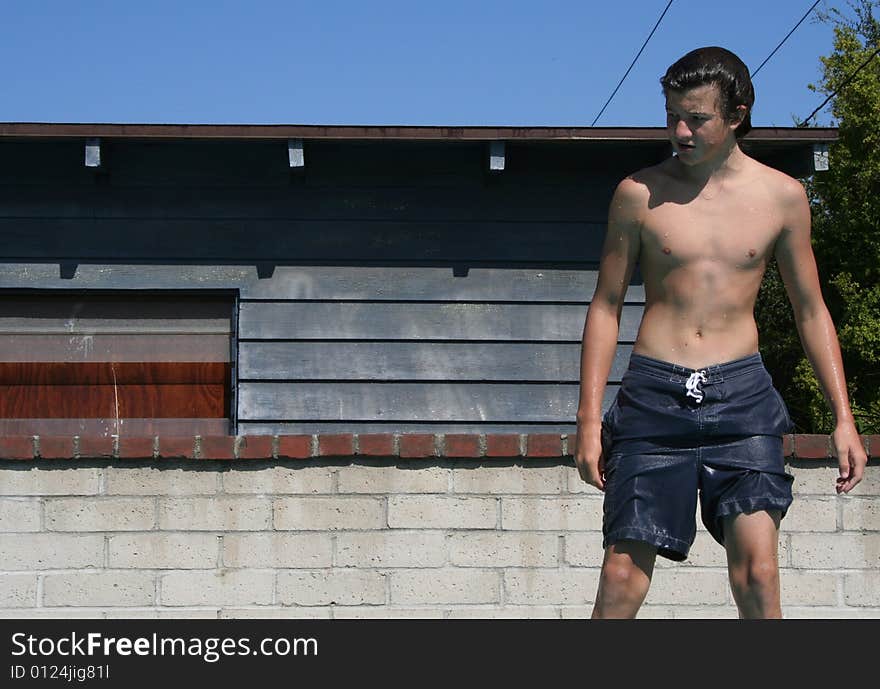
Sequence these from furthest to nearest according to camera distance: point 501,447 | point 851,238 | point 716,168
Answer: point 851,238, point 501,447, point 716,168

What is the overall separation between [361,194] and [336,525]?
3290 millimetres

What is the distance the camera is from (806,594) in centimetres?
606

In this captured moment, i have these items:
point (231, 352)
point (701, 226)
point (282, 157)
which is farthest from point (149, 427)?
point (701, 226)

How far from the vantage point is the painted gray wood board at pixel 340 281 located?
8.45 metres

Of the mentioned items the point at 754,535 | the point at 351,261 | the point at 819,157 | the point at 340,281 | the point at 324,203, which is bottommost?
the point at 754,535

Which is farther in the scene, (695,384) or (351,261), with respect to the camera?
(351,261)

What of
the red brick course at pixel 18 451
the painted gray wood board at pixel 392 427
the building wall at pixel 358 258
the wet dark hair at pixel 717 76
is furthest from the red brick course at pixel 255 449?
the wet dark hair at pixel 717 76

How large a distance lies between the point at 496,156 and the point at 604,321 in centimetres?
475

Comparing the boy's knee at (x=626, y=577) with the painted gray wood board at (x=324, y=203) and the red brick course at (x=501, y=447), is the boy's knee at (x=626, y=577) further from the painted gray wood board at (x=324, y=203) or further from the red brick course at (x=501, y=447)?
the painted gray wood board at (x=324, y=203)

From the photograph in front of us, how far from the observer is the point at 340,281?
8555 millimetres

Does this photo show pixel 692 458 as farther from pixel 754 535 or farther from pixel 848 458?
pixel 848 458

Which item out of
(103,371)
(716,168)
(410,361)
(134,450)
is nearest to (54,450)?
(134,450)

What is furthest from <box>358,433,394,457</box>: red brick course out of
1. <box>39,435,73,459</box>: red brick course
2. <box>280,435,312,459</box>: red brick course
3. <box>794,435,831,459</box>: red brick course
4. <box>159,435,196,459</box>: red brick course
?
<box>794,435,831,459</box>: red brick course

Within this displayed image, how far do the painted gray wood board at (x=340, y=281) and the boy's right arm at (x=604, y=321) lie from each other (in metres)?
4.83
